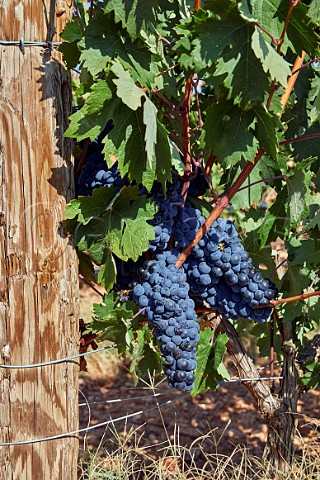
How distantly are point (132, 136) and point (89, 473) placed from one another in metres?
1.51

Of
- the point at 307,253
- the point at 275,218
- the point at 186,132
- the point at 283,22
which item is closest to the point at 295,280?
the point at 307,253

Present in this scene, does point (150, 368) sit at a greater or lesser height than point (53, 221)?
lesser

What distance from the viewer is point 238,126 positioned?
1.89 metres

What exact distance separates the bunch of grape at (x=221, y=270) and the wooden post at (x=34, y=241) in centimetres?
38

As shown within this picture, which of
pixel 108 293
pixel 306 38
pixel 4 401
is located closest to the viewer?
pixel 306 38

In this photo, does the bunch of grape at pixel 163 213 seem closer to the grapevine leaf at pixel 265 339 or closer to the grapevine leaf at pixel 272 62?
the grapevine leaf at pixel 272 62

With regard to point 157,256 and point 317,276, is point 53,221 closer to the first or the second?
point 157,256

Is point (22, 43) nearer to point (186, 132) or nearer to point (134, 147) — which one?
point (134, 147)

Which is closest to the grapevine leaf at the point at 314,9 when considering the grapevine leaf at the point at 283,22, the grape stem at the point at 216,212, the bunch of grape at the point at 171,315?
the grapevine leaf at the point at 283,22

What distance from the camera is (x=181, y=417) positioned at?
4.71 m

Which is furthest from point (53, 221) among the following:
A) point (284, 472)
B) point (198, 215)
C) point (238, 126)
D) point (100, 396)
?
point (100, 396)

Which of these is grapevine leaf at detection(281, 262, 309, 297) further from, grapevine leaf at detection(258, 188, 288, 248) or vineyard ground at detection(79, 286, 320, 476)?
vineyard ground at detection(79, 286, 320, 476)

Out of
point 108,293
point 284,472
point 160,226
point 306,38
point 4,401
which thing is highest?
point 306,38

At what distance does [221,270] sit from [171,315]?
0.23 metres
